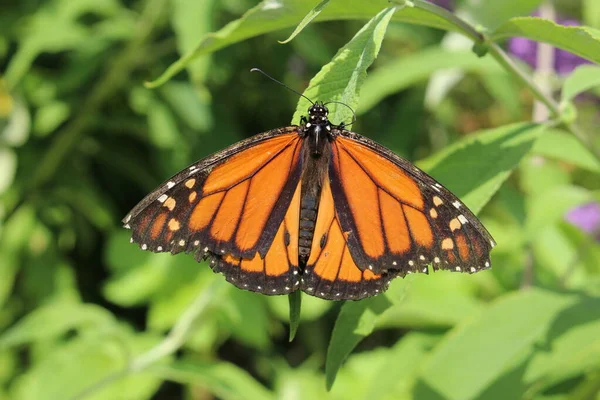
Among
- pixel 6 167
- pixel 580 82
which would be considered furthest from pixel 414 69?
pixel 6 167

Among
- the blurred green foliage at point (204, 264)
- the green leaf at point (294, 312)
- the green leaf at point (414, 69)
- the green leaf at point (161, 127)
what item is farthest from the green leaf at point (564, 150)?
the green leaf at point (161, 127)

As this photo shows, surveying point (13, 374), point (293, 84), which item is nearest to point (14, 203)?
point (13, 374)

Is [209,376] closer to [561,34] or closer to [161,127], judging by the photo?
[161,127]

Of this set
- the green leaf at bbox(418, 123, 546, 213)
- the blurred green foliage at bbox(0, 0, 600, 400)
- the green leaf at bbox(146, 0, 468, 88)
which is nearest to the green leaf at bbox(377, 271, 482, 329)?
the blurred green foliage at bbox(0, 0, 600, 400)

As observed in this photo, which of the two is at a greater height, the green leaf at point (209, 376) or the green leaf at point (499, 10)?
the green leaf at point (499, 10)

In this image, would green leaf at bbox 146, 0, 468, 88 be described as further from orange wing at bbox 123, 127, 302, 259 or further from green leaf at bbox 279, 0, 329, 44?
orange wing at bbox 123, 127, 302, 259

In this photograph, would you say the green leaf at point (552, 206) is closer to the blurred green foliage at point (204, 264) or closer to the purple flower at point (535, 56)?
the blurred green foliage at point (204, 264)

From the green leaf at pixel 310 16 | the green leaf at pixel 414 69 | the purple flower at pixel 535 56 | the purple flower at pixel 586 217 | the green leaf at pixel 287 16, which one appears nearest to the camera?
the green leaf at pixel 310 16
